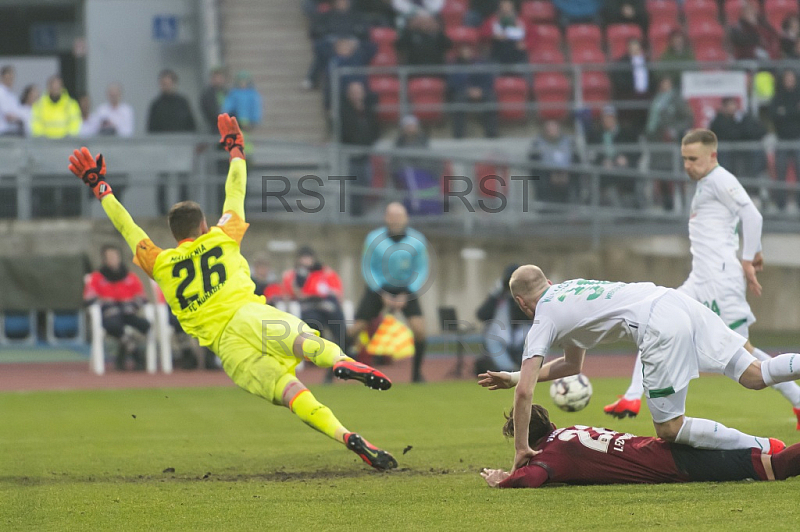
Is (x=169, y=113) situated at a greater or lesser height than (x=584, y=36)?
lesser

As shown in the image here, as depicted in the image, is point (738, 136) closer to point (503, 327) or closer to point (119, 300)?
point (503, 327)

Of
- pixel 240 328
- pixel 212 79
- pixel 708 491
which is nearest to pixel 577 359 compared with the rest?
pixel 708 491

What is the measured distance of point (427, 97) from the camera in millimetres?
20688

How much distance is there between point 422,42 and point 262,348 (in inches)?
546

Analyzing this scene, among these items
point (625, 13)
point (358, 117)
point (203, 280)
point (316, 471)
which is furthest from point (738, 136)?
point (203, 280)

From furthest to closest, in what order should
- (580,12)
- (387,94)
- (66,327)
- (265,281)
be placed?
(580,12) < (387,94) < (66,327) < (265,281)

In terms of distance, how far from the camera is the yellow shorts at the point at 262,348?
8289mm

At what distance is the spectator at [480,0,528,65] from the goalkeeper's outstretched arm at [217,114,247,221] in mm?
12952

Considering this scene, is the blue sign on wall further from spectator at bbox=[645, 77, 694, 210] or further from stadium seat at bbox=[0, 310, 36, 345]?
spectator at bbox=[645, 77, 694, 210]

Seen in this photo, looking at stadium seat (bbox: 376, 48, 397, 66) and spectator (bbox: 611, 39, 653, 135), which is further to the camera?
stadium seat (bbox: 376, 48, 397, 66)

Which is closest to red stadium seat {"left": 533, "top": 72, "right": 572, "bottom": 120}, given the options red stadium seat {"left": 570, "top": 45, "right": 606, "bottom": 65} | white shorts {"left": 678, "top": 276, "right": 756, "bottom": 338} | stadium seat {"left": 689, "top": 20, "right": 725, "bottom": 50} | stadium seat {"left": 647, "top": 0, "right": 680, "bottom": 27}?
red stadium seat {"left": 570, "top": 45, "right": 606, "bottom": 65}

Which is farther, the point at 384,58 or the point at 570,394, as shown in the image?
the point at 384,58

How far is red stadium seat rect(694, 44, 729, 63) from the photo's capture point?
2233 cm

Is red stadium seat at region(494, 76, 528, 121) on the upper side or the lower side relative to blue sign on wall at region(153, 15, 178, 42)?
lower
